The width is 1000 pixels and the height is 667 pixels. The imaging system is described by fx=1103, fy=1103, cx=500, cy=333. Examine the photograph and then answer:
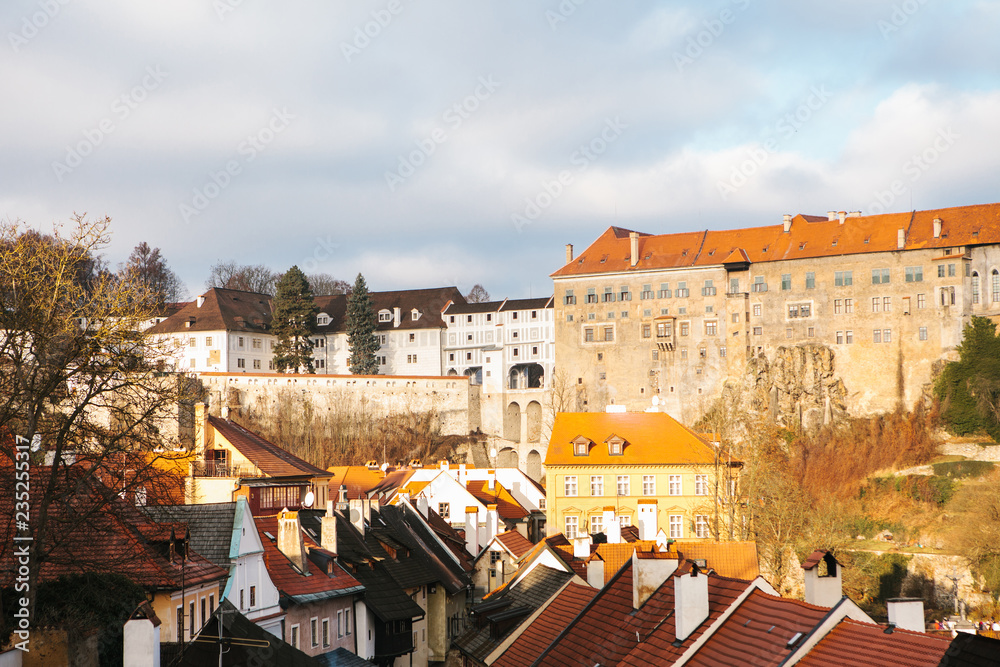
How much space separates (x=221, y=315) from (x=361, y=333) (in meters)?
11.3

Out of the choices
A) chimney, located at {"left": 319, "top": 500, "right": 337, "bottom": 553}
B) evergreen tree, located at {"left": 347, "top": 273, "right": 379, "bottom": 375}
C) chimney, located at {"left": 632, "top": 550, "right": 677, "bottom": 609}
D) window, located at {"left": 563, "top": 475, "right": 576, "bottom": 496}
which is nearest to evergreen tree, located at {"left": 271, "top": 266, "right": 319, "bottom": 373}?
evergreen tree, located at {"left": 347, "top": 273, "right": 379, "bottom": 375}

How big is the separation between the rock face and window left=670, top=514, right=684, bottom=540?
29.1m

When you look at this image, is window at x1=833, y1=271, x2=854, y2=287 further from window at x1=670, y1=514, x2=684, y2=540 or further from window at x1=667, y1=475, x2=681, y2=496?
window at x1=670, y1=514, x2=684, y2=540

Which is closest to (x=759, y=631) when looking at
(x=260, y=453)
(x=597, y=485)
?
(x=260, y=453)

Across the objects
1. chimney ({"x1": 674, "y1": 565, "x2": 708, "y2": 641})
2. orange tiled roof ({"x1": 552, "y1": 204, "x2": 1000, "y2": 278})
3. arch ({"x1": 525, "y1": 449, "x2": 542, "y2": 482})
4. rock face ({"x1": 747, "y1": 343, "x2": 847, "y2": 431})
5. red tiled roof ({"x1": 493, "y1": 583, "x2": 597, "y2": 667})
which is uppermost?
orange tiled roof ({"x1": 552, "y1": 204, "x2": 1000, "y2": 278})

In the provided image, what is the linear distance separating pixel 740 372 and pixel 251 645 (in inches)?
2426

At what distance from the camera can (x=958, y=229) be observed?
68438 millimetres

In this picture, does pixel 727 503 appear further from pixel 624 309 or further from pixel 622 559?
pixel 624 309

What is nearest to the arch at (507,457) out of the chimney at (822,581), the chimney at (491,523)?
the chimney at (491,523)

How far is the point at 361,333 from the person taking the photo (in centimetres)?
8988

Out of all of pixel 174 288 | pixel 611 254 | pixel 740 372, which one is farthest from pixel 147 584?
pixel 174 288

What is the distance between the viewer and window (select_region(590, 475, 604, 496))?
43.0 m

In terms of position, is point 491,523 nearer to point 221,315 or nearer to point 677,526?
point 677,526

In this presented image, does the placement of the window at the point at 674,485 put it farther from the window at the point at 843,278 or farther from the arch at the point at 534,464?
the arch at the point at 534,464
